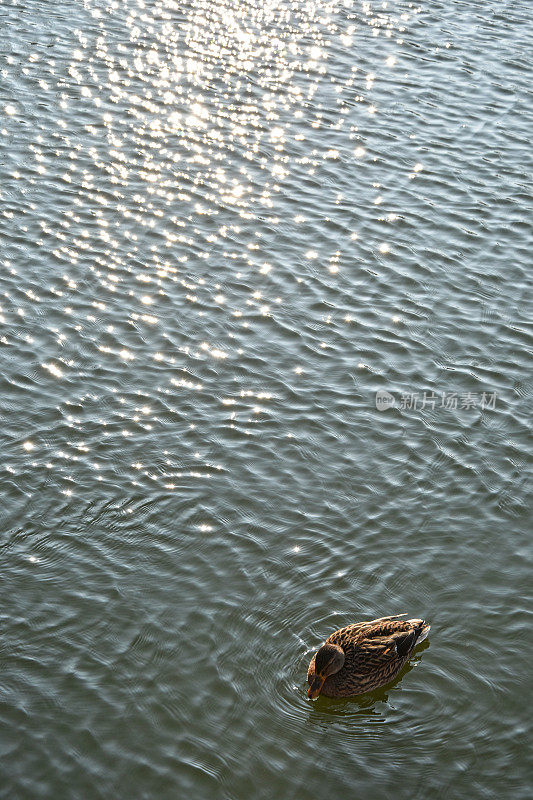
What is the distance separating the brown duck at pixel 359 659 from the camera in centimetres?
984

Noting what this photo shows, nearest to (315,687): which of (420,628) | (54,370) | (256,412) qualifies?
(420,628)

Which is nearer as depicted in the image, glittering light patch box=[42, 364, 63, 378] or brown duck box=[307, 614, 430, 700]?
brown duck box=[307, 614, 430, 700]

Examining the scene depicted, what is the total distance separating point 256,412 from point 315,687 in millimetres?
4713

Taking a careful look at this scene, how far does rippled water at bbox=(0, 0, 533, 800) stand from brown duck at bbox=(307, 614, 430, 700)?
221 mm

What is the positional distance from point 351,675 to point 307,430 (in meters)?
4.19

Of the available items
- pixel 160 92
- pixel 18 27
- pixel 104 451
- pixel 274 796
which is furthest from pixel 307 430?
pixel 18 27

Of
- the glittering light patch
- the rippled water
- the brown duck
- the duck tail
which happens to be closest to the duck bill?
the brown duck

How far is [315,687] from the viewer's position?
9.88 meters

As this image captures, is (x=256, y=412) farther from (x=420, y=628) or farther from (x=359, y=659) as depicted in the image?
(x=359, y=659)

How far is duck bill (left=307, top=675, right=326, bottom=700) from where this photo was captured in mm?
9844

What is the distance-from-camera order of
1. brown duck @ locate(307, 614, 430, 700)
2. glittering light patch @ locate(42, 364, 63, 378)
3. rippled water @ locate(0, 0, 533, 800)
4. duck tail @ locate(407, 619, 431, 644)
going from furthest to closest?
glittering light patch @ locate(42, 364, 63, 378), duck tail @ locate(407, 619, 431, 644), brown duck @ locate(307, 614, 430, 700), rippled water @ locate(0, 0, 533, 800)

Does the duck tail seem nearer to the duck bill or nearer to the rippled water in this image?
the rippled water

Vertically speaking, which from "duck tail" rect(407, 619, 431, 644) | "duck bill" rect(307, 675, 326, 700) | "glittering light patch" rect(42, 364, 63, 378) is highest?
"glittering light patch" rect(42, 364, 63, 378)

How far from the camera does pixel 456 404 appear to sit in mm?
13961
